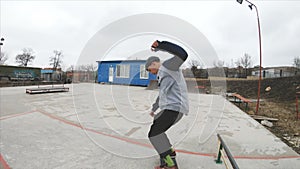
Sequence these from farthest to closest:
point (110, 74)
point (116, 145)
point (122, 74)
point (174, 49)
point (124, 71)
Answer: point (110, 74) → point (122, 74) → point (124, 71) → point (116, 145) → point (174, 49)

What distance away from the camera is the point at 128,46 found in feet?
10.7


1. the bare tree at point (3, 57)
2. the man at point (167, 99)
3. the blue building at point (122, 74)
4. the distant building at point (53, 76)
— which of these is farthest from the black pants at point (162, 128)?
the bare tree at point (3, 57)

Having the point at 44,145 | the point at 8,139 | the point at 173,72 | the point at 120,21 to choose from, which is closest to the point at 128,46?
the point at 120,21

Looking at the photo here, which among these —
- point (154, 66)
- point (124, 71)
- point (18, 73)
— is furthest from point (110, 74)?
point (154, 66)

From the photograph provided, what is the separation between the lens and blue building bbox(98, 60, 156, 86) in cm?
1389

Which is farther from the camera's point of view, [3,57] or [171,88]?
[3,57]

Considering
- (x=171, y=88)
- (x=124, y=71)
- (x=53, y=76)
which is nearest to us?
(x=171, y=88)

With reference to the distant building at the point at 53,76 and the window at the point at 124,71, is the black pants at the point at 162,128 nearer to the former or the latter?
the window at the point at 124,71

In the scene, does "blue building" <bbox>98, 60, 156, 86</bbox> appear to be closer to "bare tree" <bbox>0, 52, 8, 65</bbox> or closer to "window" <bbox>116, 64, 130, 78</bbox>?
"window" <bbox>116, 64, 130, 78</bbox>

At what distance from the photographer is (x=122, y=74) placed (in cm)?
1490

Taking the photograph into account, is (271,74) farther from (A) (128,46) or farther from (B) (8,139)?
(B) (8,139)

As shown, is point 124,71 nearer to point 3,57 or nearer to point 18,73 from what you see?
point 18,73

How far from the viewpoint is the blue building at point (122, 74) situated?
1389 cm

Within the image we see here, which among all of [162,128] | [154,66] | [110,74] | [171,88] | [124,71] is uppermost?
[124,71]
